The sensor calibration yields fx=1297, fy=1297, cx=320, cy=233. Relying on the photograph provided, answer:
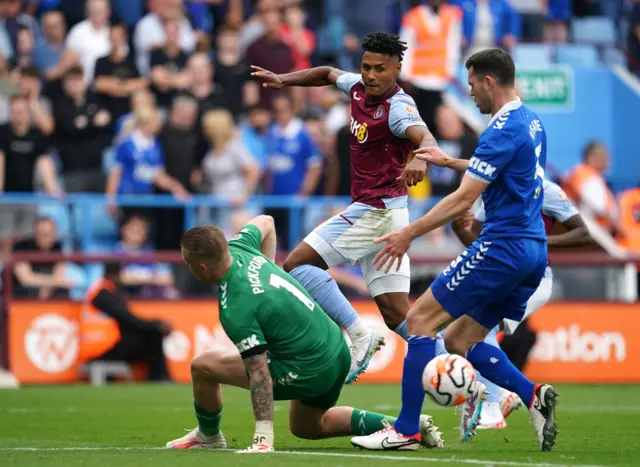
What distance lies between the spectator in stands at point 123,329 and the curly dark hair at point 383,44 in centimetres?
709

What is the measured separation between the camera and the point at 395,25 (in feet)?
67.8

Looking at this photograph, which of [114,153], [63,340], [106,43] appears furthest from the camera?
[106,43]

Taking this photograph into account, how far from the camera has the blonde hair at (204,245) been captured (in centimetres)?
790

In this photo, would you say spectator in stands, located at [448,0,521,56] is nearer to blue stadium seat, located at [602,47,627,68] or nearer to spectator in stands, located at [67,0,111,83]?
blue stadium seat, located at [602,47,627,68]

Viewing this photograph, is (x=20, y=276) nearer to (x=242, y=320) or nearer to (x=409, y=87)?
(x=409, y=87)

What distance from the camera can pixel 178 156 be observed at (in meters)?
17.2

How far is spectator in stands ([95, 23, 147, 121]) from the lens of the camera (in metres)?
18.0

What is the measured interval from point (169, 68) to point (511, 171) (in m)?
10.9

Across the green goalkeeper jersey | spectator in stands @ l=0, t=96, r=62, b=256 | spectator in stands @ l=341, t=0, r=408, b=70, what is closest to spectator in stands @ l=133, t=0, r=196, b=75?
spectator in stands @ l=0, t=96, r=62, b=256

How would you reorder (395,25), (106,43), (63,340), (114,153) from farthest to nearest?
(395,25) < (106,43) < (114,153) < (63,340)

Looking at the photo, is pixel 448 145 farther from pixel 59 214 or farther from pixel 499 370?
pixel 499 370

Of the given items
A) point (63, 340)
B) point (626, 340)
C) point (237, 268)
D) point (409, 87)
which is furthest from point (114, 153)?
point (237, 268)

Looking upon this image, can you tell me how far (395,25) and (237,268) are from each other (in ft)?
43.3

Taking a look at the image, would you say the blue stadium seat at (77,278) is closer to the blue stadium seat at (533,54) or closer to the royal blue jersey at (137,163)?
the royal blue jersey at (137,163)
